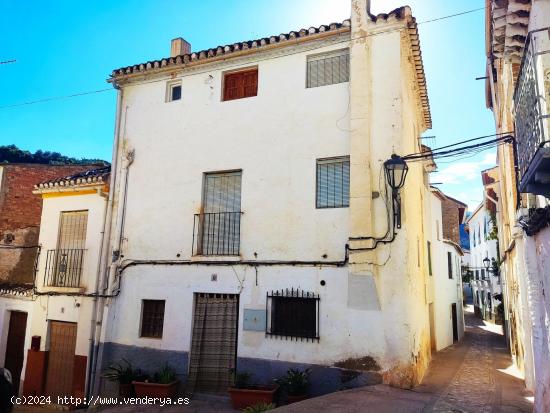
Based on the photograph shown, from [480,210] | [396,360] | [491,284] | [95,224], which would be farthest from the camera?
[480,210]

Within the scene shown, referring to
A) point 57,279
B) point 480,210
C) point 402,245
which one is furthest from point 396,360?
point 480,210

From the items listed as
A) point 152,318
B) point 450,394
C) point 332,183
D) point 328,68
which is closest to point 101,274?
point 152,318

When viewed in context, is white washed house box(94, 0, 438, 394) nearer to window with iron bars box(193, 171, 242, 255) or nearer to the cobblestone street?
window with iron bars box(193, 171, 242, 255)

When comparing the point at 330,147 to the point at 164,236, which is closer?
the point at 330,147

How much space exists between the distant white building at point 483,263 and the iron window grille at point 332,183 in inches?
699

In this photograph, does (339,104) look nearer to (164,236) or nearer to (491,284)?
(164,236)

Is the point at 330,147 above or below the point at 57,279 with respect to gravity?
above

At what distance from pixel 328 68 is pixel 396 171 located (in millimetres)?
3076

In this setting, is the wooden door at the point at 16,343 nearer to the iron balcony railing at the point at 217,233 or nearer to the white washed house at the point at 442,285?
the iron balcony railing at the point at 217,233

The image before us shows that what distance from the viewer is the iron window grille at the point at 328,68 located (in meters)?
9.50

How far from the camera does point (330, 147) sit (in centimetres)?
919

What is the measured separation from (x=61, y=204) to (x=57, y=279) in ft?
7.12

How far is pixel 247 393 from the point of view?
827 cm

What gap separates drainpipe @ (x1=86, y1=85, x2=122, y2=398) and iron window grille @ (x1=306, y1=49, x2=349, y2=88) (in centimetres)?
567
